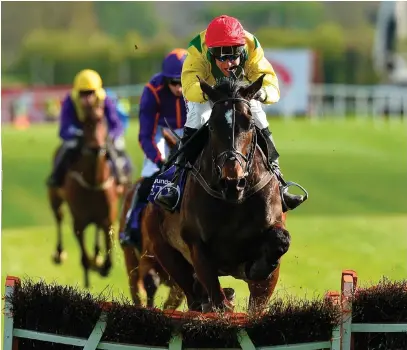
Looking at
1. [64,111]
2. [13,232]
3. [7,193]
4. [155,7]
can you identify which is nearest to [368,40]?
[155,7]

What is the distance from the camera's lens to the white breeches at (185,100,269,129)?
5.28m

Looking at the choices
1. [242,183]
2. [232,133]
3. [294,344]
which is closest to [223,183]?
[242,183]

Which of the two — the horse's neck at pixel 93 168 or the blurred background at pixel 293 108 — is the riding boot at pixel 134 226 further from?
the horse's neck at pixel 93 168

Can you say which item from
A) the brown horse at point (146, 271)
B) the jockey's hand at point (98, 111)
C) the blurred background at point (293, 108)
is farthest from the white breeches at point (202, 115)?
the jockey's hand at point (98, 111)

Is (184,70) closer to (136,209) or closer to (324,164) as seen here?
(136,209)

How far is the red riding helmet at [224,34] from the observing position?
519 cm

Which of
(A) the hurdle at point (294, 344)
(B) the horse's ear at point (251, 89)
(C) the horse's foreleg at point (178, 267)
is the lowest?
(C) the horse's foreleg at point (178, 267)

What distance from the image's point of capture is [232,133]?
15.8ft

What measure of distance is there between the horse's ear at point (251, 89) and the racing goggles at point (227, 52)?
317 millimetres

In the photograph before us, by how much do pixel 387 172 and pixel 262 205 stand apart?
60.4ft

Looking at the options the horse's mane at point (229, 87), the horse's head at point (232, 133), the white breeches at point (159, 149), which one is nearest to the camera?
the horse's head at point (232, 133)

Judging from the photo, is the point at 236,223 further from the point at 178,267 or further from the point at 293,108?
the point at 293,108

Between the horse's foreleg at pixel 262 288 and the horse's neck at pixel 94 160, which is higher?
the horse's foreleg at pixel 262 288

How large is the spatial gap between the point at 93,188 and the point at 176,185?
4793 millimetres
